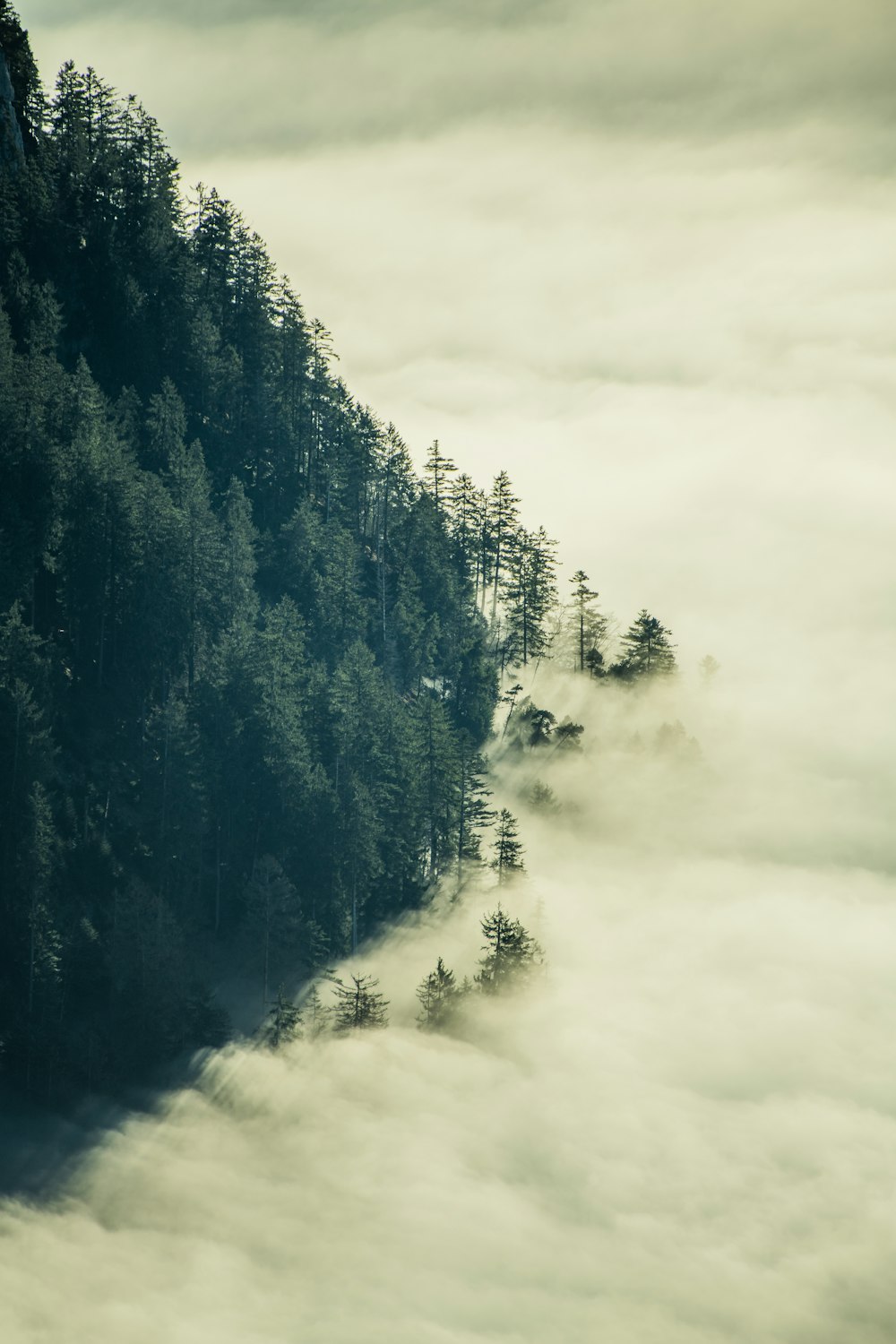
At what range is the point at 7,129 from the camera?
98.2 metres

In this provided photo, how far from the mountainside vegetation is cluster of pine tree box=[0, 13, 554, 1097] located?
188mm

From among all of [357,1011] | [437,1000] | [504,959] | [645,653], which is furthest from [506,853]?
[645,653]

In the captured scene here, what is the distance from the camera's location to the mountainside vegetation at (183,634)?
71188mm

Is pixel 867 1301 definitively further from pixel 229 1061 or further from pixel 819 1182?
pixel 229 1061

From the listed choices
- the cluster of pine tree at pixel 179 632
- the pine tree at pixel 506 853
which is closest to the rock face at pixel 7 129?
the cluster of pine tree at pixel 179 632

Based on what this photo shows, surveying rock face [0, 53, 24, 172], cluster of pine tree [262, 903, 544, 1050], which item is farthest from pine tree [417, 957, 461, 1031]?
rock face [0, 53, 24, 172]

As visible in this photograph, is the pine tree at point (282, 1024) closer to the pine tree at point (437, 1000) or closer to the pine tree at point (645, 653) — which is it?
the pine tree at point (437, 1000)

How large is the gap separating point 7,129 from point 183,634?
44685 millimetres

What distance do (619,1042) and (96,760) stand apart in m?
40.9

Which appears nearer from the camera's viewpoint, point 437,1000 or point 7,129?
point 437,1000

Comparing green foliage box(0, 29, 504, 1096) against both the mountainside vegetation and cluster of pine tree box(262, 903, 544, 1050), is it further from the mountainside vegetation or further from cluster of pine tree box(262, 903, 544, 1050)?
cluster of pine tree box(262, 903, 544, 1050)

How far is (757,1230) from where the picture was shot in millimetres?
82812

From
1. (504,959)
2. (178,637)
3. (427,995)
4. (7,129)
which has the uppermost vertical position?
(7,129)

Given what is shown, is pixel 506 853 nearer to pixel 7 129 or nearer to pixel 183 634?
pixel 183 634
